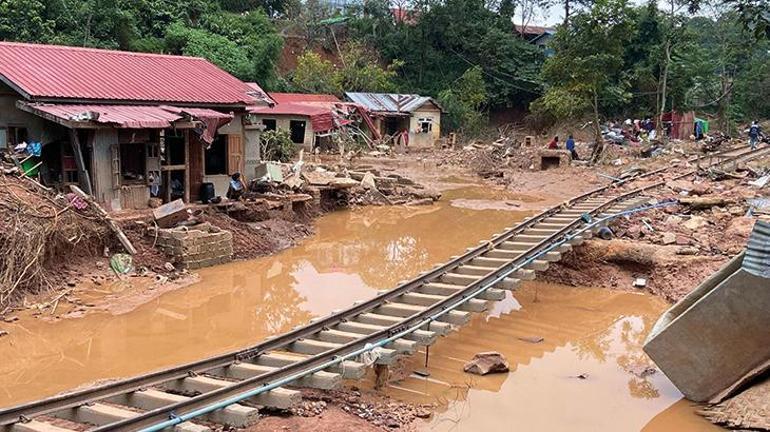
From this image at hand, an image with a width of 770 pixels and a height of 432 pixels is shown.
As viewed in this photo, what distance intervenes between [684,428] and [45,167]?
14.1 meters

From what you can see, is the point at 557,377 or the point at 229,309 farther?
the point at 229,309

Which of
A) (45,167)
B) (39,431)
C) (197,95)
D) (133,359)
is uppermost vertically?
(197,95)

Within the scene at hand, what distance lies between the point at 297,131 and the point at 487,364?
27505mm

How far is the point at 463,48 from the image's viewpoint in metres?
50.5

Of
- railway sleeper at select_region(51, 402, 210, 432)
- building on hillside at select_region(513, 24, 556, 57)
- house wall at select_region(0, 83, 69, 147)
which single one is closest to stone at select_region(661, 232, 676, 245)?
railway sleeper at select_region(51, 402, 210, 432)

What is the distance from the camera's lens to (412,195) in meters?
26.1

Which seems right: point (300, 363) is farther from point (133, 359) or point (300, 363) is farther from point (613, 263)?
point (613, 263)

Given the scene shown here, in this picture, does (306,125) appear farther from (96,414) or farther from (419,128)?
(96,414)

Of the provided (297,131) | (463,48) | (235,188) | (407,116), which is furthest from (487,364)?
(463,48)

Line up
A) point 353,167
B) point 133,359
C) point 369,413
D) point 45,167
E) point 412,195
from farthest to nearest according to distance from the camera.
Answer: point 353,167 < point 412,195 < point 45,167 < point 133,359 < point 369,413

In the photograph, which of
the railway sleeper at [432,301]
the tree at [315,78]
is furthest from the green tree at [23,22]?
the railway sleeper at [432,301]

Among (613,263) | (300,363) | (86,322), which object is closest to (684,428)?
(300,363)

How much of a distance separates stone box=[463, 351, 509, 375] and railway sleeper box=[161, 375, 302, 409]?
304 centimetres

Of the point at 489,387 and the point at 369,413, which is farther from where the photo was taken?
the point at 489,387
